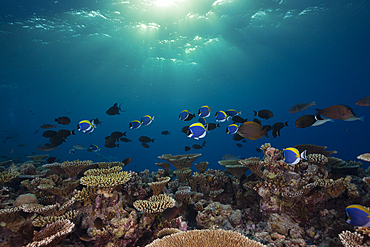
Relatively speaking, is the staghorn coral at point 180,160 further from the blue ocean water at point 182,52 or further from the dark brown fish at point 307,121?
the blue ocean water at point 182,52

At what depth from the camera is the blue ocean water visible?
70.9 feet

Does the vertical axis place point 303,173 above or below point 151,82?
below

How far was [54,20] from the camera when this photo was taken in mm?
21875

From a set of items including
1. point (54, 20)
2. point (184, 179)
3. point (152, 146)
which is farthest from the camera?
point (152, 146)

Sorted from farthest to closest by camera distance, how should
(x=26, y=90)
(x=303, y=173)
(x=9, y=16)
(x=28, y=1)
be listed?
(x=26, y=90) < (x=9, y=16) < (x=28, y=1) < (x=303, y=173)

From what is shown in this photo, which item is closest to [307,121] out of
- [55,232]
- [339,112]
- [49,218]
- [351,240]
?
[339,112]

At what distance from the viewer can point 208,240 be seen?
3174 millimetres

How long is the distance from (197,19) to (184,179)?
969 inches

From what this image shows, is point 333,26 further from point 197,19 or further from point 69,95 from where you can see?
point 69,95

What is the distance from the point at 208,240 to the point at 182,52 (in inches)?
1388

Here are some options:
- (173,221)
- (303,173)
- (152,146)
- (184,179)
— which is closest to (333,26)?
(303,173)

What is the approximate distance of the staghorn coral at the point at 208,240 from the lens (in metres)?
3.07

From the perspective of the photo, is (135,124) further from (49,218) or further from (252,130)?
(252,130)

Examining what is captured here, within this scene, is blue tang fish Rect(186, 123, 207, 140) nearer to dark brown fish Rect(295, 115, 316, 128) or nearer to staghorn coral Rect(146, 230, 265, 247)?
staghorn coral Rect(146, 230, 265, 247)
